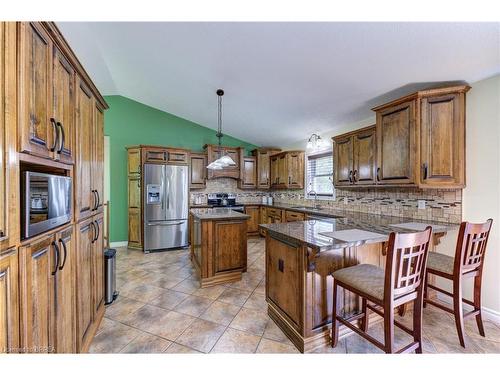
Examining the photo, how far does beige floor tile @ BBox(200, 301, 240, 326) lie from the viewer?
6.89ft

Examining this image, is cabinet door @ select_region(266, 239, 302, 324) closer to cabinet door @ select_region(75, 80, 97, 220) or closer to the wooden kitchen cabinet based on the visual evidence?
cabinet door @ select_region(75, 80, 97, 220)

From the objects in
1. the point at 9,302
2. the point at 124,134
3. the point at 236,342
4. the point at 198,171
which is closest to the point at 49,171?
the point at 9,302

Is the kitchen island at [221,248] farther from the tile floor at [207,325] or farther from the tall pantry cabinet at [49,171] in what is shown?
the tall pantry cabinet at [49,171]

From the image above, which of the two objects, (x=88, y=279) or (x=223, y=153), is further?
(x=223, y=153)

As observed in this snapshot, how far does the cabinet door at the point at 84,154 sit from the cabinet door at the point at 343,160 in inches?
128

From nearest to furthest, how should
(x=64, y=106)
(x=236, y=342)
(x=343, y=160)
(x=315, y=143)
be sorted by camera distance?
1. (x=64, y=106)
2. (x=236, y=342)
3. (x=343, y=160)
4. (x=315, y=143)

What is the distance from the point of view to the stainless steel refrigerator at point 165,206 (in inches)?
170

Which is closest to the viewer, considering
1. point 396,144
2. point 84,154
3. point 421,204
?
point 84,154

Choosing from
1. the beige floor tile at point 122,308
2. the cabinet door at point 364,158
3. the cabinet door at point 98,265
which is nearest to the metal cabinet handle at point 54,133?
the cabinet door at point 98,265

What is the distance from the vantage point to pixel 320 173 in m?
4.63

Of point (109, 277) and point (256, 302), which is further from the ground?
point (109, 277)

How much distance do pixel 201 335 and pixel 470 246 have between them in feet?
7.74

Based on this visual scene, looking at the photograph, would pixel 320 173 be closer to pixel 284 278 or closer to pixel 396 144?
Answer: pixel 396 144

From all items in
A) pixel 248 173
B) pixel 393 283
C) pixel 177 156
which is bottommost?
pixel 393 283
